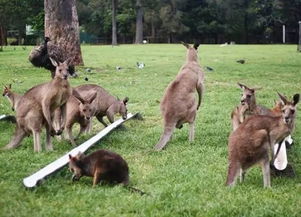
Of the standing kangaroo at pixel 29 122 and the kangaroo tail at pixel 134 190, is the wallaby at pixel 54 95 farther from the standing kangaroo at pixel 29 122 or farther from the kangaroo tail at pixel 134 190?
the kangaroo tail at pixel 134 190

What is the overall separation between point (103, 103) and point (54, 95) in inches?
55.8

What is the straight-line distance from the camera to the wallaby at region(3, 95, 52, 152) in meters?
6.05

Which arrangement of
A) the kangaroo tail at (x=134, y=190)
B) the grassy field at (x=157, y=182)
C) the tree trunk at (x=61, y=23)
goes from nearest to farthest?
the grassy field at (x=157, y=182) < the kangaroo tail at (x=134, y=190) < the tree trunk at (x=61, y=23)

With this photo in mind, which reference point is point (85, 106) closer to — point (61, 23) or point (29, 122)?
point (29, 122)

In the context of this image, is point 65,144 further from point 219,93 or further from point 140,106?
point 219,93

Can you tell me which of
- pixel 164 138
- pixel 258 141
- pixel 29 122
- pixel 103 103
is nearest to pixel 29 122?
pixel 29 122

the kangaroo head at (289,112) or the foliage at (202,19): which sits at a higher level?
the foliage at (202,19)

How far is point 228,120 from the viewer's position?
817 centimetres

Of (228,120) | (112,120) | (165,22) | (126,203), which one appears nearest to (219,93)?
(228,120)

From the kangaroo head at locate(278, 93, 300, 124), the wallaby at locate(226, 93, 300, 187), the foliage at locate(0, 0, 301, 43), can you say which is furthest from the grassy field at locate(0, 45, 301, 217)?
the foliage at locate(0, 0, 301, 43)

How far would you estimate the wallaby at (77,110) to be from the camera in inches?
259

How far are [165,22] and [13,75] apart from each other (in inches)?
1408

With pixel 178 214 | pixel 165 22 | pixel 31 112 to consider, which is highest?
pixel 165 22

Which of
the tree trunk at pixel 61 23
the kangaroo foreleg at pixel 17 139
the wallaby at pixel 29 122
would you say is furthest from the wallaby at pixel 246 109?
the tree trunk at pixel 61 23
